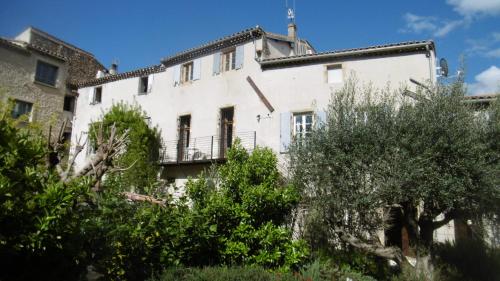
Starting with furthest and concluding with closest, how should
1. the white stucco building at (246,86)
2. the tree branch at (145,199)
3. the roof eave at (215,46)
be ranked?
the roof eave at (215,46)
the white stucco building at (246,86)
the tree branch at (145,199)

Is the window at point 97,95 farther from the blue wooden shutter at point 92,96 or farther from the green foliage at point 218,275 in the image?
the green foliage at point 218,275

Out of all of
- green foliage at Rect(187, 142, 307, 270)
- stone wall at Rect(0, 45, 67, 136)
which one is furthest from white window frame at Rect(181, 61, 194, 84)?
green foliage at Rect(187, 142, 307, 270)

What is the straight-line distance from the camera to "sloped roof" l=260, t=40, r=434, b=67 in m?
14.4

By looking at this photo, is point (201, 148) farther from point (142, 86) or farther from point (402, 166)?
point (402, 166)

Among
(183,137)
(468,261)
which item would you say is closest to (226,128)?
(183,137)

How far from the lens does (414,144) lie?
995 cm

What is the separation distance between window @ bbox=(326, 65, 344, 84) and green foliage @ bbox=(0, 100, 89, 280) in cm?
1208

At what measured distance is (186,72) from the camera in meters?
21.0

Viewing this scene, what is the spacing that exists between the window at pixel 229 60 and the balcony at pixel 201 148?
3.54 m

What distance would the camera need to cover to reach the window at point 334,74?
16.1m

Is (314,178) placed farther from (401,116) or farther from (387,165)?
(401,116)

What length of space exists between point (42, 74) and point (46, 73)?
304 mm

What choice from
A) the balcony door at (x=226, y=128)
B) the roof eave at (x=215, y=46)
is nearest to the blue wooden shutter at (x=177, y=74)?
the roof eave at (x=215, y=46)

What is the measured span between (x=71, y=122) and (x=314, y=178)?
21.0 meters
